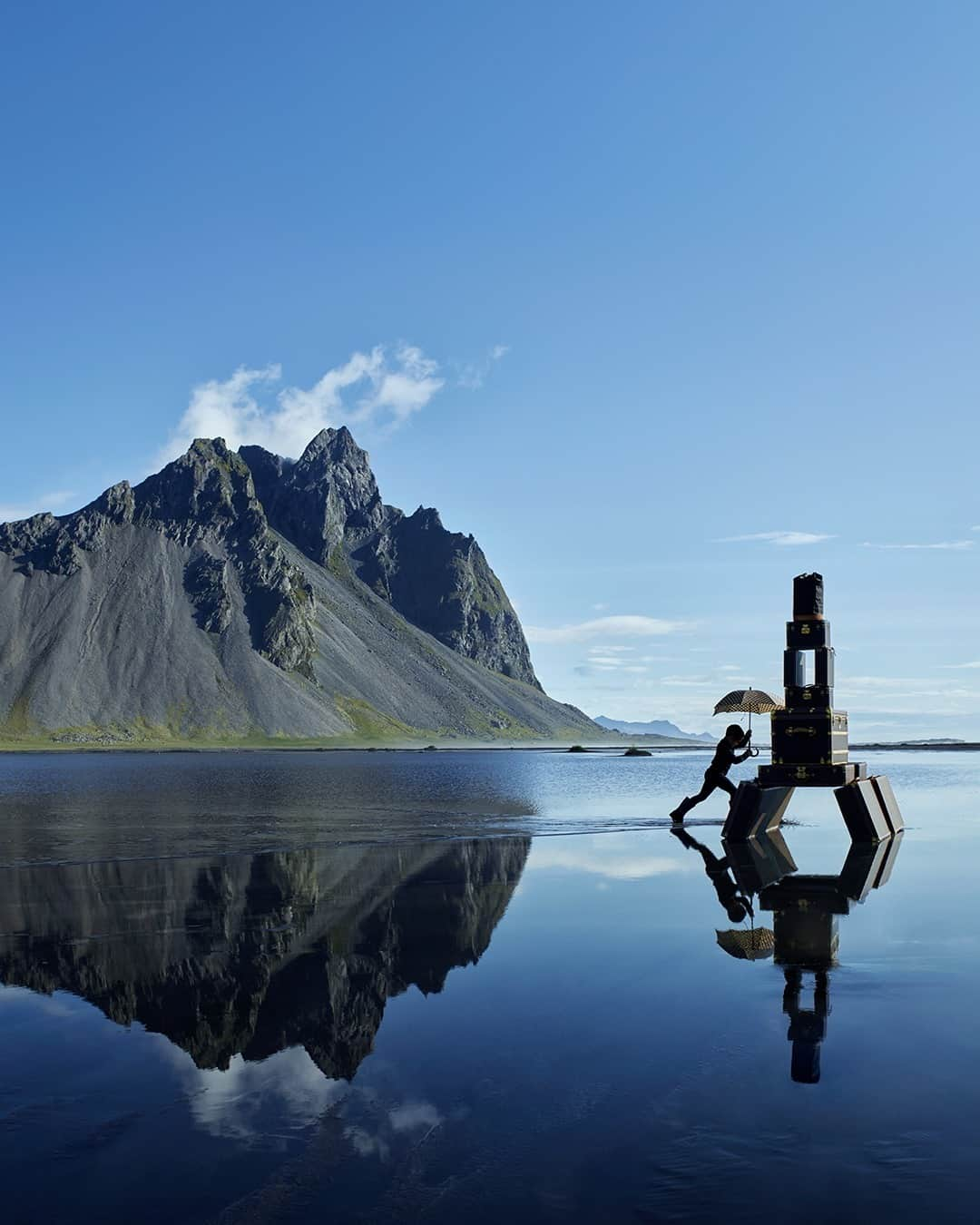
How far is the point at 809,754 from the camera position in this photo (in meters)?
32.3

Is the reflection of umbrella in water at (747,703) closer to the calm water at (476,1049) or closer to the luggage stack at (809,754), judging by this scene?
the luggage stack at (809,754)

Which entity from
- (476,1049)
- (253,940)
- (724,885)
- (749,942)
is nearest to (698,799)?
(724,885)

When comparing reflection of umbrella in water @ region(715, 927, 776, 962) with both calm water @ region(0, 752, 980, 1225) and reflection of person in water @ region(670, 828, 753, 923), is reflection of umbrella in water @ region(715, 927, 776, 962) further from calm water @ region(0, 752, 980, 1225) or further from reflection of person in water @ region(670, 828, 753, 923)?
reflection of person in water @ region(670, 828, 753, 923)

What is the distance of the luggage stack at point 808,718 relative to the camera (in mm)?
32156

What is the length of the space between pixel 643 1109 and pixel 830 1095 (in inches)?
58.3

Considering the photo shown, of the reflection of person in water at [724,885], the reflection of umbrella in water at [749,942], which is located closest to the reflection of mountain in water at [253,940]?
the reflection of umbrella in water at [749,942]

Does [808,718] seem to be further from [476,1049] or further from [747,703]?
[476,1049]

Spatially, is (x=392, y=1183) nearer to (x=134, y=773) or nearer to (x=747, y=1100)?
(x=747, y=1100)

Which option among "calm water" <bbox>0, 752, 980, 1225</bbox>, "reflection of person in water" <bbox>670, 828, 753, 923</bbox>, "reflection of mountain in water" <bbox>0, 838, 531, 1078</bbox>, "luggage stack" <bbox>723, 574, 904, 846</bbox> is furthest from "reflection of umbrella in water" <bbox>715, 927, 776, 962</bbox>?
"luggage stack" <bbox>723, 574, 904, 846</bbox>

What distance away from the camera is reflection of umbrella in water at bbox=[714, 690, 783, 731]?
3622 centimetres

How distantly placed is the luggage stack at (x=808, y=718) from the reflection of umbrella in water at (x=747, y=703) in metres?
2.39

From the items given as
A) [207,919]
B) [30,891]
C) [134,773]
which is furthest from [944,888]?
[134,773]

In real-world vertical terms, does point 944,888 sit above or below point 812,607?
below

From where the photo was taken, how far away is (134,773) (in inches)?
3425
